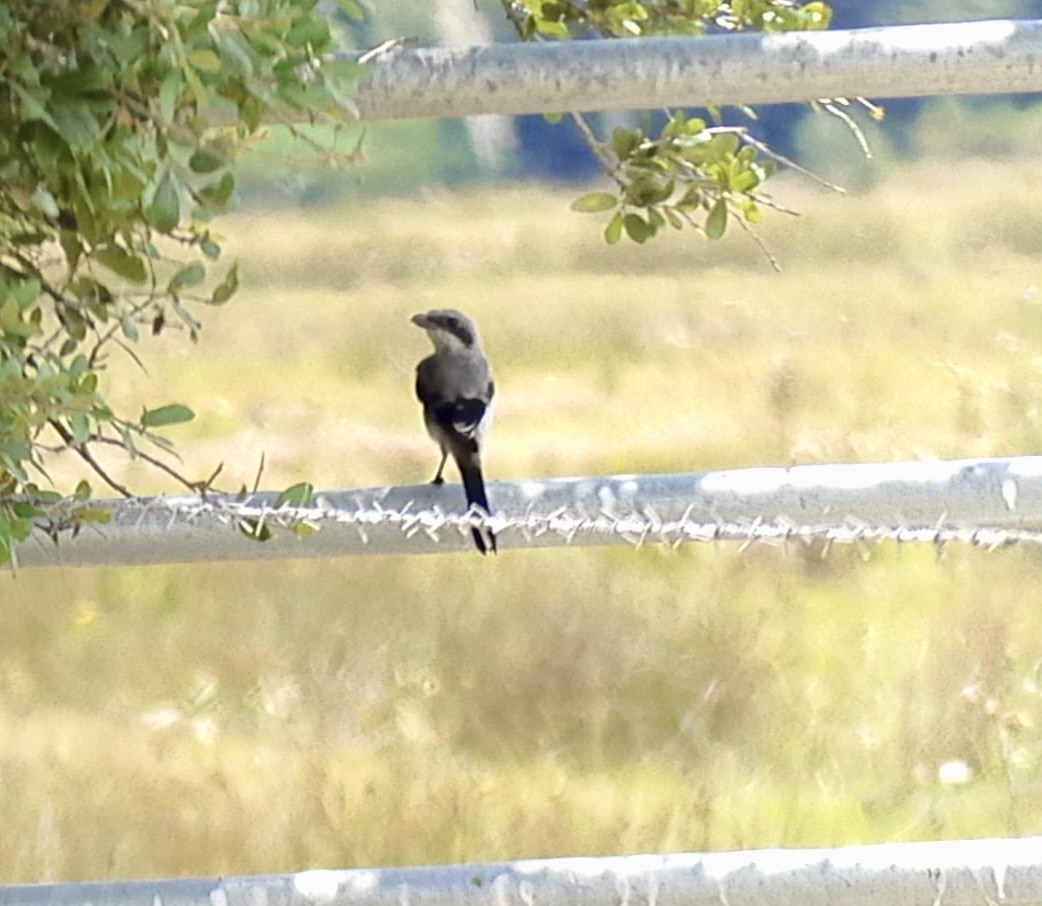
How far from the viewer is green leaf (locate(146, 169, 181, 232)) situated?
0.91 metres

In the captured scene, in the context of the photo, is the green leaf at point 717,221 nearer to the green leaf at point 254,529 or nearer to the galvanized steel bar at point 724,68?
the galvanized steel bar at point 724,68

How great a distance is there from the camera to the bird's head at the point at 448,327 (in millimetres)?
1322

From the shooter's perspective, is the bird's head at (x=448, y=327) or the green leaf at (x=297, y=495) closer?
the green leaf at (x=297, y=495)

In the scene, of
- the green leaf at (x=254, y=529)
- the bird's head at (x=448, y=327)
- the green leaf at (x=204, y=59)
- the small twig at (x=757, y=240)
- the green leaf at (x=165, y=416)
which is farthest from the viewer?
the bird's head at (x=448, y=327)

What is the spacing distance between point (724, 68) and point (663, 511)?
30 cm

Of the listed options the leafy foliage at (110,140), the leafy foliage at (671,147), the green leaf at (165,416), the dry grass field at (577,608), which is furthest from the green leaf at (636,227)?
the green leaf at (165,416)

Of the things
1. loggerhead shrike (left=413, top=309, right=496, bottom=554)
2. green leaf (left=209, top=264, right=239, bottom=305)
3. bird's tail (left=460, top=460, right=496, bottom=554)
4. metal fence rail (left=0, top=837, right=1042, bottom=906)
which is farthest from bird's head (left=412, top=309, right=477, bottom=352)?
metal fence rail (left=0, top=837, right=1042, bottom=906)

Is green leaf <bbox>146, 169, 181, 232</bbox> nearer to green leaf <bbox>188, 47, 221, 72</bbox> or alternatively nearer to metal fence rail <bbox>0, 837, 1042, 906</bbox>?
green leaf <bbox>188, 47, 221, 72</bbox>

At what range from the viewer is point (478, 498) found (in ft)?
3.95

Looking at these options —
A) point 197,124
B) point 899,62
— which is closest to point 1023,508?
point 899,62

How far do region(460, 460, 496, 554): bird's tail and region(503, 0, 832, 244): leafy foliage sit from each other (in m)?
0.21

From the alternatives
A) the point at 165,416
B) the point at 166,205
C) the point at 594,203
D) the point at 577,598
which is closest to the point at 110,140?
the point at 166,205

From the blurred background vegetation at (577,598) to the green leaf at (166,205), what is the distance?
39 cm

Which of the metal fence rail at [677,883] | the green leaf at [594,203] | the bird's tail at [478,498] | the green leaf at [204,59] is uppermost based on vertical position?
the green leaf at [204,59]
